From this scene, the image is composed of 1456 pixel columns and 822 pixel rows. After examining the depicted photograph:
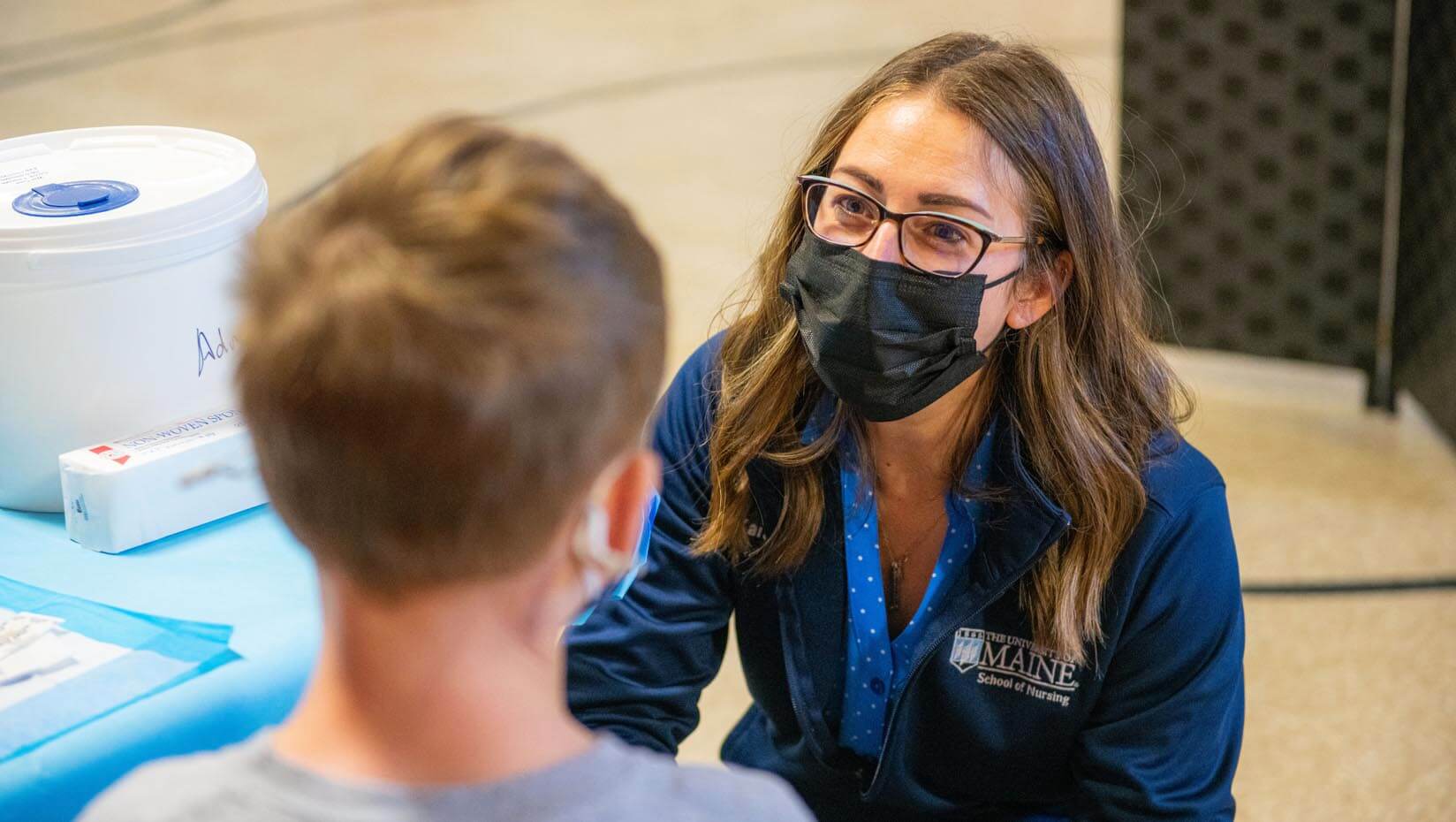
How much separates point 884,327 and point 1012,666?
1.19 ft

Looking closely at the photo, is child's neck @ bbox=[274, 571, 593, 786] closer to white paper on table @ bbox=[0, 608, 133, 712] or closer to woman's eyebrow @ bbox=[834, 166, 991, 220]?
white paper on table @ bbox=[0, 608, 133, 712]

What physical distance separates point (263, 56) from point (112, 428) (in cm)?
447

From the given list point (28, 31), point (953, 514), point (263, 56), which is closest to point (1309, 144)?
point (953, 514)

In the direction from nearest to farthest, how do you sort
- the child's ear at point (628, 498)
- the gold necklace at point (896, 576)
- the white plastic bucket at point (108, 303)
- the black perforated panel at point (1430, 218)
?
the child's ear at point (628, 498) < the white plastic bucket at point (108, 303) < the gold necklace at point (896, 576) < the black perforated panel at point (1430, 218)

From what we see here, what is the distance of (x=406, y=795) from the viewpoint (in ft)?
2.47

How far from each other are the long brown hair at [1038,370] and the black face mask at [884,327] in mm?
59

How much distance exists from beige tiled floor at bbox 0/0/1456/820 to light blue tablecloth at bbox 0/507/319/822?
1.02 metres

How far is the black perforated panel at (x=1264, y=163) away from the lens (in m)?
2.99

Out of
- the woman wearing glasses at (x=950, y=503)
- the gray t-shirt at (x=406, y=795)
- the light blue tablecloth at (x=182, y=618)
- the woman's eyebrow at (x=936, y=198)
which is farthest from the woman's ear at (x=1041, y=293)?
the gray t-shirt at (x=406, y=795)

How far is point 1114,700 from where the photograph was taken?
1.50 metres

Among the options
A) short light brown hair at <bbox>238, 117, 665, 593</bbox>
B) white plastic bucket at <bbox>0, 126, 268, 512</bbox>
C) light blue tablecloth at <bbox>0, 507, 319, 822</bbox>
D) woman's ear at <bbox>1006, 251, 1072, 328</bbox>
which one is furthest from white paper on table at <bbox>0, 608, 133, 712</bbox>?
woman's ear at <bbox>1006, 251, 1072, 328</bbox>

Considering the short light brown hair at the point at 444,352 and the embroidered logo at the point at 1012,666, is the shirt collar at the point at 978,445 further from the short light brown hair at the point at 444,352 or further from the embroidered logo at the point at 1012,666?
the short light brown hair at the point at 444,352

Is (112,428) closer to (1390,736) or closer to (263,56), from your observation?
(1390,736)

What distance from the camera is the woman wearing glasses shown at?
1.46 m
